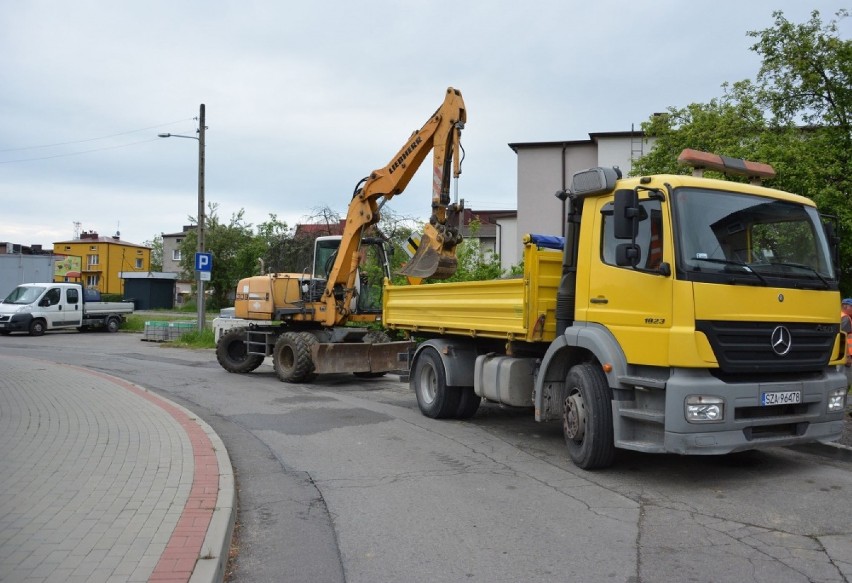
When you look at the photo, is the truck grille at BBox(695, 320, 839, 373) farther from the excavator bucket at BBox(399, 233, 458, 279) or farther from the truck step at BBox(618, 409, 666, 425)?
the excavator bucket at BBox(399, 233, 458, 279)

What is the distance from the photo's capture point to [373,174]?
45.1ft

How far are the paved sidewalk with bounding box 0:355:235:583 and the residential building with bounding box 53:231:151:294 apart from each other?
7030 centimetres

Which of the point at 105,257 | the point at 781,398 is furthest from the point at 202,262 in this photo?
the point at 105,257

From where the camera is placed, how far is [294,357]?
547 inches

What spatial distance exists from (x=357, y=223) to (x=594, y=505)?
9.13 metres

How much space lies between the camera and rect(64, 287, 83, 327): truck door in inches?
1202

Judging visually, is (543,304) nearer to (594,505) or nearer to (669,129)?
(594,505)

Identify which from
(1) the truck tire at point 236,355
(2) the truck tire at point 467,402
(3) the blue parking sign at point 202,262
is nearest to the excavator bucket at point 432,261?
(2) the truck tire at point 467,402

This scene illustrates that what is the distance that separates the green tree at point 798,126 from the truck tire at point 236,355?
1079cm

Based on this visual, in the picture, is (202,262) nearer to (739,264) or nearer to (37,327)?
(37,327)

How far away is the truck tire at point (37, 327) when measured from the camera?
2928cm

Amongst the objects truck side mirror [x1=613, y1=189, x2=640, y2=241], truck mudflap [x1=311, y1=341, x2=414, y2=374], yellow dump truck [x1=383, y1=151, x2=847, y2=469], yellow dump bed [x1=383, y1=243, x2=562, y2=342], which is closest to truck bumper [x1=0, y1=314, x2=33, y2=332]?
truck mudflap [x1=311, y1=341, x2=414, y2=374]

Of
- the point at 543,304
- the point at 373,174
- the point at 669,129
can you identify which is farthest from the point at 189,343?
the point at 543,304

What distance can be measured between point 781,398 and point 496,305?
332 centimetres
